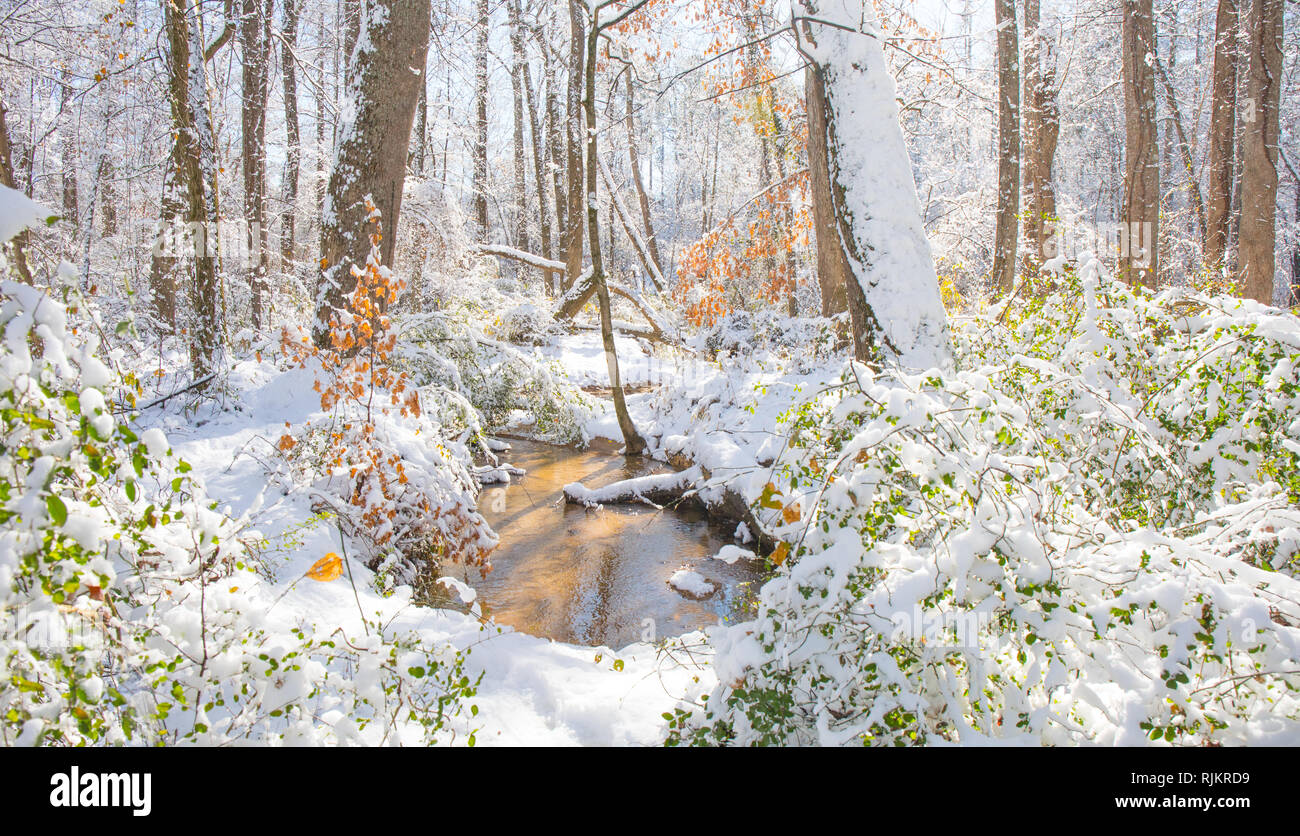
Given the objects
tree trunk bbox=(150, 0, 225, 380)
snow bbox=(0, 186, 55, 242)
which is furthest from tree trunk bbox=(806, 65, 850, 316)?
snow bbox=(0, 186, 55, 242)

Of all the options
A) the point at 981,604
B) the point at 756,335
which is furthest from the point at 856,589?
the point at 756,335

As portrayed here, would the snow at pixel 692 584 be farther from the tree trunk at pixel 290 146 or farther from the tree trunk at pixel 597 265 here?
the tree trunk at pixel 290 146

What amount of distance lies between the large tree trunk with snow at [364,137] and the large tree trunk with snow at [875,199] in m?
3.68

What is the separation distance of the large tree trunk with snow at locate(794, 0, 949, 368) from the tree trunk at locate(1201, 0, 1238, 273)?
6692mm

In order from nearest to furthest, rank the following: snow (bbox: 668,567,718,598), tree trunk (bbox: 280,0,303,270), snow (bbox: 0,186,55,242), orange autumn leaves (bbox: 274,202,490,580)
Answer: snow (bbox: 0,186,55,242), orange autumn leaves (bbox: 274,202,490,580), snow (bbox: 668,567,718,598), tree trunk (bbox: 280,0,303,270)

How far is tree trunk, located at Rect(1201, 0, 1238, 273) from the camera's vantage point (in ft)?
27.4

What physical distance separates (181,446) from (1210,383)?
6562 mm

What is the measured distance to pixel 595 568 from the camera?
6.11 metres

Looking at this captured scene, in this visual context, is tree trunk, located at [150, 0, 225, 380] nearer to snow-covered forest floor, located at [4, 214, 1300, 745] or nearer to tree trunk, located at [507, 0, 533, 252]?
snow-covered forest floor, located at [4, 214, 1300, 745]

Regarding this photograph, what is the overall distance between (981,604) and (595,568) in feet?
14.7

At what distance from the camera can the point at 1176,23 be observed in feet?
47.3

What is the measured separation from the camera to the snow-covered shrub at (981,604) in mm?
1870

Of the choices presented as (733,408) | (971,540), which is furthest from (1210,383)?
(733,408)
